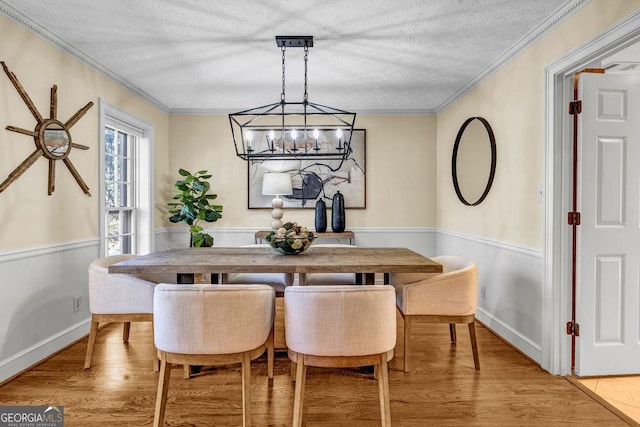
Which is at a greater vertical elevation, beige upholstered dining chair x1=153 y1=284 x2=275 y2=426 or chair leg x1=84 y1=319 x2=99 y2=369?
beige upholstered dining chair x1=153 y1=284 x2=275 y2=426

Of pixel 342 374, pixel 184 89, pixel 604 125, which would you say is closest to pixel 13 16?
pixel 184 89

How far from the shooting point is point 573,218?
2.54m

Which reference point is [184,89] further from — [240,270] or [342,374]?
[342,374]

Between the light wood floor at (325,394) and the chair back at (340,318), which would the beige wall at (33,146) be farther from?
the chair back at (340,318)

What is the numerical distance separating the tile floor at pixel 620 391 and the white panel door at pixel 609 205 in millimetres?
263

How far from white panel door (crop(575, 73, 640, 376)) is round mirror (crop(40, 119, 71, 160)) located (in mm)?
3655

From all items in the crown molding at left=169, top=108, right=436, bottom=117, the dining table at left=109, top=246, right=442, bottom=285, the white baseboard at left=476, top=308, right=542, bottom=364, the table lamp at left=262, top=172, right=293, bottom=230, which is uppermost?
the crown molding at left=169, top=108, right=436, bottom=117

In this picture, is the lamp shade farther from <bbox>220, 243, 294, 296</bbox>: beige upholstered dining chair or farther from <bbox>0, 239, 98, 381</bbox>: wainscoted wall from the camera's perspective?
<bbox>0, 239, 98, 381</bbox>: wainscoted wall

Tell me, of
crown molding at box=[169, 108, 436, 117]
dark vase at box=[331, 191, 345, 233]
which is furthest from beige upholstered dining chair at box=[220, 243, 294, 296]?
crown molding at box=[169, 108, 436, 117]

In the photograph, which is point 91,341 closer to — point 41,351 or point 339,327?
point 41,351

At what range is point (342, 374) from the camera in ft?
8.53

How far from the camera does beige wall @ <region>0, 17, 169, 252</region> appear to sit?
2518mm

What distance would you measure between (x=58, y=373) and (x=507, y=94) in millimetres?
3927

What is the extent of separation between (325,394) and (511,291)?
181cm
